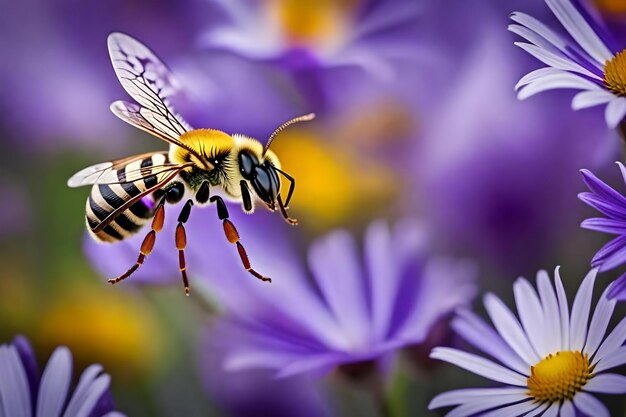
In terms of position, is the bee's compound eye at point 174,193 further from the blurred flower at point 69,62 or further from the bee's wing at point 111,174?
the blurred flower at point 69,62

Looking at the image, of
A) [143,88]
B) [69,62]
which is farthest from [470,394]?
[69,62]

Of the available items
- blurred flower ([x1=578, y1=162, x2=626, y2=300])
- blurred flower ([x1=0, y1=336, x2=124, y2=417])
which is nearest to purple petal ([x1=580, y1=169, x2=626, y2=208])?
blurred flower ([x1=578, y1=162, x2=626, y2=300])

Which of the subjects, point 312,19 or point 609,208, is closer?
point 609,208

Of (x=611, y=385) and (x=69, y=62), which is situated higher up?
(x=69, y=62)

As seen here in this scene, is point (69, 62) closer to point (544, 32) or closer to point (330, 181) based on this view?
point (330, 181)

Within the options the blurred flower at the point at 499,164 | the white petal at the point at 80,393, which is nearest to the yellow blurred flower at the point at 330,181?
the blurred flower at the point at 499,164

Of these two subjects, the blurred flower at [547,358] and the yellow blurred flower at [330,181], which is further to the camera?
the yellow blurred flower at [330,181]

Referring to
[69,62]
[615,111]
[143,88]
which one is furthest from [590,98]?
[69,62]
